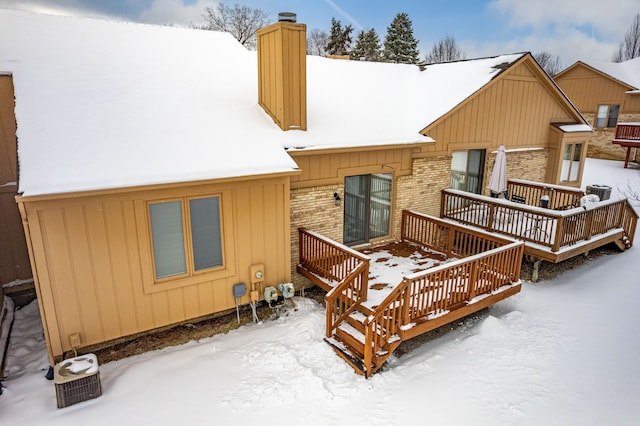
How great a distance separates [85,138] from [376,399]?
662 centimetres

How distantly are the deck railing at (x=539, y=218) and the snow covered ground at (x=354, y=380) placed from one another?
2341mm

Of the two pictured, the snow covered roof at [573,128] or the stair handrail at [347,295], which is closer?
the stair handrail at [347,295]

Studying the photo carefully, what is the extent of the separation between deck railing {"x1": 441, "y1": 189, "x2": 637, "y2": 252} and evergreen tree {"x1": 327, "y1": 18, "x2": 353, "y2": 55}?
34.7 metres

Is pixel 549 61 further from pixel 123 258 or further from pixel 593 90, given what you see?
pixel 123 258

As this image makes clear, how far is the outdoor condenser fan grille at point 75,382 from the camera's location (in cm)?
579

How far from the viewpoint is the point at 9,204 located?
848 centimetres

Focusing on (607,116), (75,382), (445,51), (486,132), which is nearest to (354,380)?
(75,382)

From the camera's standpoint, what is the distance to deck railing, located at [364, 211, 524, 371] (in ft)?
22.5

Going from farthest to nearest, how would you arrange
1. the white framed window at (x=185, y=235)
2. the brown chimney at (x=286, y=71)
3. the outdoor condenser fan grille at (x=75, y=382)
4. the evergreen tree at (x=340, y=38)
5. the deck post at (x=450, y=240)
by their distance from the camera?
the evergreen tree at (x=340, y=38)
the deck post at (x=450, y=240)
the brown chimney at (x=286, y=71)
the white framed window at (x=185, y=235)
the outdoor condenser fan grille at (x=75, y=382)

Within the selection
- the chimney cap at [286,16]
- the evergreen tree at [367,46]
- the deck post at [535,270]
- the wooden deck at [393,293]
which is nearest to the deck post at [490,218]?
the deck post at [535,270]

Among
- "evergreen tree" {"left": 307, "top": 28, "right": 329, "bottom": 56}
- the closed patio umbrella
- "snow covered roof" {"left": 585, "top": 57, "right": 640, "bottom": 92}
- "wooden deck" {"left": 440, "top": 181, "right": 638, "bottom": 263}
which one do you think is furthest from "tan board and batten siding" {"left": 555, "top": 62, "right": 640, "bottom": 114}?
"evergreen tree" {"left": 307, "top": 28, "right": 329, "bottom": 56}

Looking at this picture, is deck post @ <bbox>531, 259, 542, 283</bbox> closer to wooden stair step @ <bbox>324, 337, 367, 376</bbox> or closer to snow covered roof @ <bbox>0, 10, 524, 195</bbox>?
snow covered roof @ <bbox>0, 10, 524, 195</bbox>

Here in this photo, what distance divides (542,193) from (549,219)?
174 cm

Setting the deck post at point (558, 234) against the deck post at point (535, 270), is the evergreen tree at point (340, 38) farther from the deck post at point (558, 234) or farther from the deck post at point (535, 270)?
the deck post at point (558, 234)
